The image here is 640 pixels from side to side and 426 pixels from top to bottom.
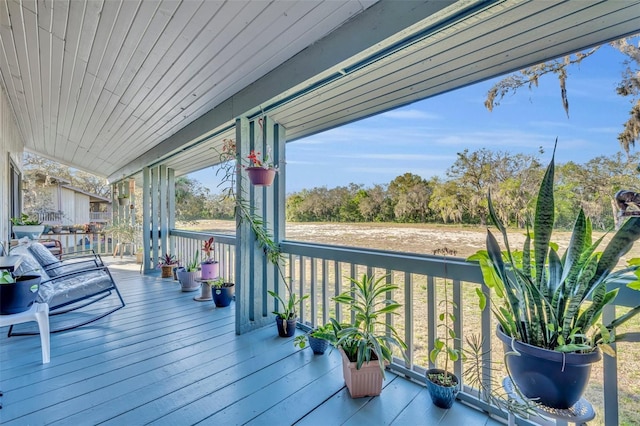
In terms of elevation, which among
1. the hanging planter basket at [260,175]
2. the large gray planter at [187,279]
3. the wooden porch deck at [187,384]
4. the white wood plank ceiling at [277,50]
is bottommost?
the wooden porch deck at [187,384]

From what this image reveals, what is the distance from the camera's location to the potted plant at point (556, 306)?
40.3 inches

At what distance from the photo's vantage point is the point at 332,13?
4.96ft

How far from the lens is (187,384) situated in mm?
1806

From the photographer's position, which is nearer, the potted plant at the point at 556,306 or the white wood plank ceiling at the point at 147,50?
the potted plant at the point at 556,306

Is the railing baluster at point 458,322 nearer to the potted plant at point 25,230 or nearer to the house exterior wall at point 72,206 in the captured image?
the potted plant at point 25,230

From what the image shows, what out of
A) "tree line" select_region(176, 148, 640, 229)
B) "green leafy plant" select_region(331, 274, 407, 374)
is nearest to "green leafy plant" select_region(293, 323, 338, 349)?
"green leafy plant" select_region(331, 274, 407, 374)

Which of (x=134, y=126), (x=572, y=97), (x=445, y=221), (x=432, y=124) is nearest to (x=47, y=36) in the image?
(x=134, y=126)

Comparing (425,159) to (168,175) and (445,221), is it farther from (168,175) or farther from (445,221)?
(168,175)

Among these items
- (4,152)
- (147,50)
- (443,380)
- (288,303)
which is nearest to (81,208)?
(4,152)

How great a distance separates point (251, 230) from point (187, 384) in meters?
1.31

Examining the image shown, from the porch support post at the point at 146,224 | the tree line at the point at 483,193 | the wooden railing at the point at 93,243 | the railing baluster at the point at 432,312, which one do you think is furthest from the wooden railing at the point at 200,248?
the wooden railing at the point at 93,243

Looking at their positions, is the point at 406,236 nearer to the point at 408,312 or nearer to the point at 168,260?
the point at 408,312

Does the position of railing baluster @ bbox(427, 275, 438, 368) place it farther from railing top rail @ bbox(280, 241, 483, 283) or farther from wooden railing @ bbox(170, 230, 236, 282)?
wooden railing @ bbox(170, 230, 236, 282)

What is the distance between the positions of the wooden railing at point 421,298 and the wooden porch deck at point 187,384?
0.28 meters
